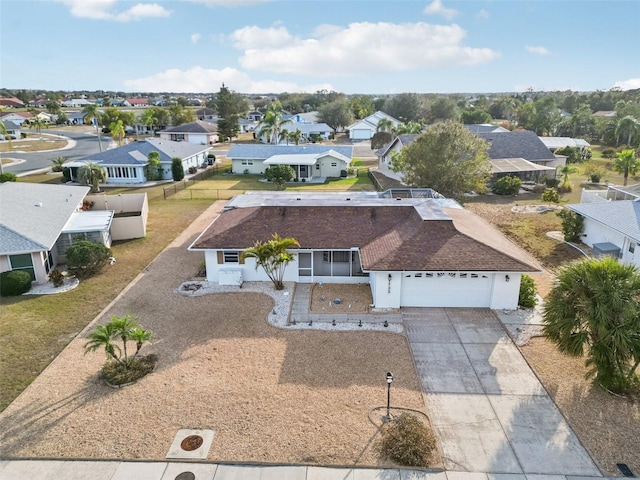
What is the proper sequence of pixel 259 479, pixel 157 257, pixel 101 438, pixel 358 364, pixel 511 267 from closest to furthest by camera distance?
pixel 259 479 < pixel 101 438 < pixel 358 364 < pixel 511 267 < pixel 157 257

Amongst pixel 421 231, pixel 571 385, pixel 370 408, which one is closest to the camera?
pixel 370 408

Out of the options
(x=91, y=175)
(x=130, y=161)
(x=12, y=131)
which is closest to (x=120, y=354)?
(x=91, y=175)

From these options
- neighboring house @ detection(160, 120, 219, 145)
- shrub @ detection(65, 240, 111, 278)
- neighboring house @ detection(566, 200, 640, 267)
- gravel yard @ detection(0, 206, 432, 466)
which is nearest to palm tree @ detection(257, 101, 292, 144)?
neighboring house @ detection(160, 120, 219, 145)

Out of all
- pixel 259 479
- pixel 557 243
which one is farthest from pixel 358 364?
pixel 557 243

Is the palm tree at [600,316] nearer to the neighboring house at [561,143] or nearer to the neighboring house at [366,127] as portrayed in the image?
the neighboring house at [561,143]

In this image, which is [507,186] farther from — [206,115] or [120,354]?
[206,115]

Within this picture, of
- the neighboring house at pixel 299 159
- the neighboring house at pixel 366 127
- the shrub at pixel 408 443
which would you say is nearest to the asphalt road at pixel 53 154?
the neighboring house at pixel 299 159

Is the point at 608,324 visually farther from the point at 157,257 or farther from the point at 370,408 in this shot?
the point at 157,257
